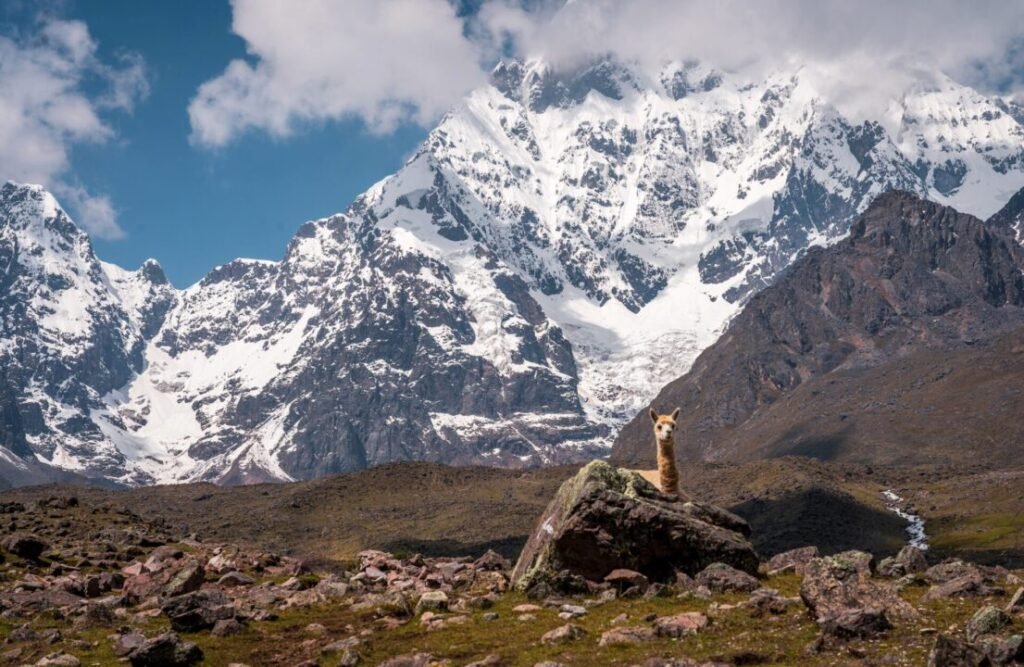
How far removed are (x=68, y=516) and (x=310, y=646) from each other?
61.5 meters

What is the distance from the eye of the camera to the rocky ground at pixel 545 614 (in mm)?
25328

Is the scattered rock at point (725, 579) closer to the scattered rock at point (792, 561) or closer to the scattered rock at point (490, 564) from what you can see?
the scattered rock at point (792, 561)

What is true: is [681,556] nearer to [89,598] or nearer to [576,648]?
[576,648]

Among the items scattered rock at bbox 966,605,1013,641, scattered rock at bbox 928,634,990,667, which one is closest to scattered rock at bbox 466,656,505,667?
scattered rock at bbox 928,634,990,667

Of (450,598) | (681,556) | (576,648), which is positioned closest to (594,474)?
(681,556)

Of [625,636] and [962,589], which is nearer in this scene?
[625,636]

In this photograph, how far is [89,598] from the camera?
131ft

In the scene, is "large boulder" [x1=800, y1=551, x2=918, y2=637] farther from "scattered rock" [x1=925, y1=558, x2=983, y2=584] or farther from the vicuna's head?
the vicuna's head

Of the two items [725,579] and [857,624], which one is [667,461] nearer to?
[725,579]

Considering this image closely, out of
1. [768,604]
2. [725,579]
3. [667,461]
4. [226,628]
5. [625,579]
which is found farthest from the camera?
[667,461]

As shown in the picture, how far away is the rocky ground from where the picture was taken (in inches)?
997

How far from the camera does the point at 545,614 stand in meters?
33.2

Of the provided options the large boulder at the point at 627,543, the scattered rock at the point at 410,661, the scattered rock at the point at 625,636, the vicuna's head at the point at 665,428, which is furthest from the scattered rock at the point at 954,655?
the vicuna's head at the point at 665,428

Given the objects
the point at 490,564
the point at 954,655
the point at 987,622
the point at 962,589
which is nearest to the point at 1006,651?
the point at 954,655
